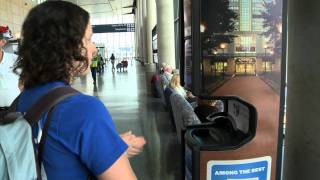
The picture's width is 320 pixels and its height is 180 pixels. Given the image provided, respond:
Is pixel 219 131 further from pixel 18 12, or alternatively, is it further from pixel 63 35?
pixel 18 12

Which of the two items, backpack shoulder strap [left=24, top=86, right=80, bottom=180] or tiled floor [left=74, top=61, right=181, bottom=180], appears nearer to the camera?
backpack shoulder strap [left=24, top=86, right=80, bottom=180]

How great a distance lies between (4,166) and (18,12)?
25.2 metres

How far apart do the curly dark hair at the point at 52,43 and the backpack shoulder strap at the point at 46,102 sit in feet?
0.29

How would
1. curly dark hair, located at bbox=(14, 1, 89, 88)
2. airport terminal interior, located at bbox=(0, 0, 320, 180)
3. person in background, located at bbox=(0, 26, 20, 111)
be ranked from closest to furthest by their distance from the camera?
curly dark hair, located at bbox=(14, 1, 89, 88) → airport terminal interior, located at bbox=(0, 0, 320, 180) → person in background, located at bbox=(0, 26, 20, 111)

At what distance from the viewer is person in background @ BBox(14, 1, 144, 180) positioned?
3.94 ft

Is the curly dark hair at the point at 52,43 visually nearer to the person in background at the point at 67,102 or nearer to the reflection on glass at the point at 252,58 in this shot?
the person in background at the point at 67,102

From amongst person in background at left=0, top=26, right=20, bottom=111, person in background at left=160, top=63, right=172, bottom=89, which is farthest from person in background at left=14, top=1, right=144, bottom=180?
person in background at left=160, top=63, right=172, bottom=89

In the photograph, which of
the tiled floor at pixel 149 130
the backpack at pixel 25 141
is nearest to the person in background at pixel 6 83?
the tiled floor at pixel 149 130

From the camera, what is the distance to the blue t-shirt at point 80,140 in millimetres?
1196

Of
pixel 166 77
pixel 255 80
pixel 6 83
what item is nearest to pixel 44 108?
pixel 255 80

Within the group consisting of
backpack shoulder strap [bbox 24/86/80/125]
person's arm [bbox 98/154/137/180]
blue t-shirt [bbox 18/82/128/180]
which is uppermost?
backpack shoulder strap [bbox 24/86/80/125]

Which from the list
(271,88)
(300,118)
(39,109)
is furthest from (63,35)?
(300,118)

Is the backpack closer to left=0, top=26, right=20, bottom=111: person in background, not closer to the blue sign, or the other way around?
the blue sign

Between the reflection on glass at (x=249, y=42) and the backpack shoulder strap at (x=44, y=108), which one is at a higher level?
the reflection on glass at (x=249, y=42)
